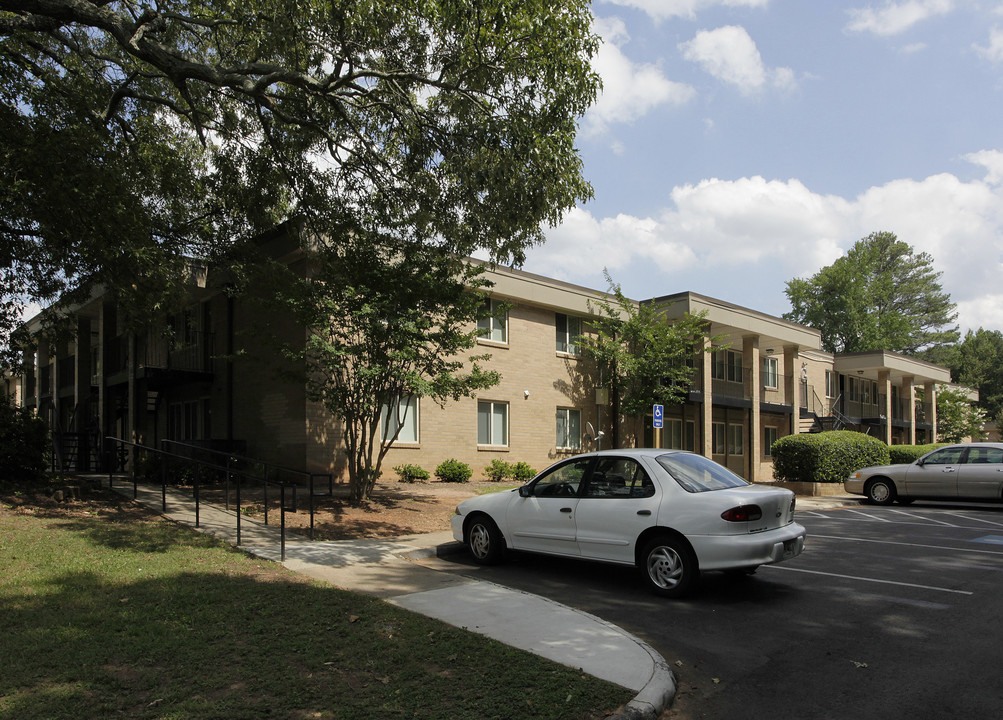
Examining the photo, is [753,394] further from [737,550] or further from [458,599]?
[458,599]

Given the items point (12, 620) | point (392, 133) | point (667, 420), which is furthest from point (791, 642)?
point (667, 420)

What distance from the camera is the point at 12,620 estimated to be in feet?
20.5

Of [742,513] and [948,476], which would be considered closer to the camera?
[742,513]

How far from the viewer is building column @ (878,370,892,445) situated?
3888cm

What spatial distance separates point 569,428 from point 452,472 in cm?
609

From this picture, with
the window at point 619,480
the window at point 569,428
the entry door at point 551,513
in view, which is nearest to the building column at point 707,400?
the window at point 569,428

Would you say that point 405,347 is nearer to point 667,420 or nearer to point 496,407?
point 496,407

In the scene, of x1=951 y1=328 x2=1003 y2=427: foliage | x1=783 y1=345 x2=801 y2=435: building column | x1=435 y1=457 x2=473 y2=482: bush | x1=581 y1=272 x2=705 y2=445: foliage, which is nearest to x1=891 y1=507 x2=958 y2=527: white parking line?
x1=581 y1=272 x2=705 y2=445: foliage

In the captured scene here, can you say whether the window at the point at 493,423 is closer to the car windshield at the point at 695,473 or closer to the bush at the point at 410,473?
the bush at the point at 410,473

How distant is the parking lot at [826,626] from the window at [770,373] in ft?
74.7

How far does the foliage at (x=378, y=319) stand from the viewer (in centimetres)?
1278

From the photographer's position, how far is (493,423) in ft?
74.1

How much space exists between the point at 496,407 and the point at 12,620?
1700 cm

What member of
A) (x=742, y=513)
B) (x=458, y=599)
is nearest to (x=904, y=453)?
(x=742, y=513)
